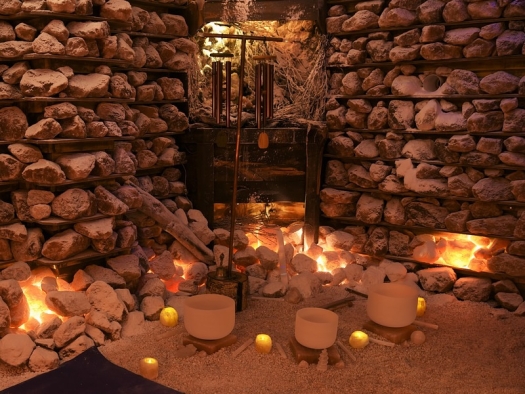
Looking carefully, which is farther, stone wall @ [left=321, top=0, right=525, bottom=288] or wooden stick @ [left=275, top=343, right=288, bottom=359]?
stone wall @ [left=321, top=0, right=525, bottom=288]

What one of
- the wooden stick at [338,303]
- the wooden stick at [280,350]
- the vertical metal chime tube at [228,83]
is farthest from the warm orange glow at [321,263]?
the vertical metal chime tube at [228,83]

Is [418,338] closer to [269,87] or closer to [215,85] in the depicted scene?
[269,87]

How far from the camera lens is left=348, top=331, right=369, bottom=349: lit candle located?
2.91 m

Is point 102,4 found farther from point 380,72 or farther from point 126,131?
point 380,72

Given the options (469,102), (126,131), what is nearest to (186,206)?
(126,131)

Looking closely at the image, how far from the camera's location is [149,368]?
2.55 m

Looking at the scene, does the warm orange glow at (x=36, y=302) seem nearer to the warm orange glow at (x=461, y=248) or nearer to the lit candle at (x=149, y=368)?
the lit candle at (x=149, y=368)

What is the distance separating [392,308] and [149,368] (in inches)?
50.7

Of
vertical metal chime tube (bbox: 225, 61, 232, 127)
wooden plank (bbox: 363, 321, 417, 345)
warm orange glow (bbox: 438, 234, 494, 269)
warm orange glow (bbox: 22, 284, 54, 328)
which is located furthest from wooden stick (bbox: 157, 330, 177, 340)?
warm orange glow (bbox: 438, 234, 494, 269)

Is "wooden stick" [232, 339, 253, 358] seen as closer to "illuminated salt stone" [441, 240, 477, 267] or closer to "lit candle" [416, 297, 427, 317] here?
"lit candle" [416, 297, 427, 317]

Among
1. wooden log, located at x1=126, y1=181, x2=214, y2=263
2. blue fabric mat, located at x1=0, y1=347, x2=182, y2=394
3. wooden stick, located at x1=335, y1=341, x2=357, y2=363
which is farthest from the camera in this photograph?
wooden log, located at x1=126, y1=181, x2=214, y2=263

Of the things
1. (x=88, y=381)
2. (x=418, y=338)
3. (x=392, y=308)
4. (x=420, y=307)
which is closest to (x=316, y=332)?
(x=392, y=308)

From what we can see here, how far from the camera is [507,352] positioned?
2.94 metres

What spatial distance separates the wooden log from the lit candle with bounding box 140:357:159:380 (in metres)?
1.34
